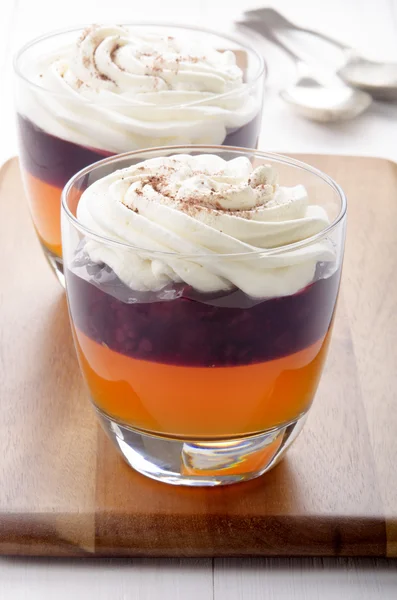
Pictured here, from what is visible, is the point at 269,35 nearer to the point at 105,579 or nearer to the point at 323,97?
the point at 323,97

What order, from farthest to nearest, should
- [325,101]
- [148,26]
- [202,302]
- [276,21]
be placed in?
[276,21] → [325,101] → [148,26] → [202,302]

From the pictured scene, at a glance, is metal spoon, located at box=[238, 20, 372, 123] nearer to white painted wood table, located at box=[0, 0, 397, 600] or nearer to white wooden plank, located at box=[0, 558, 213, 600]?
Result: white painted wood table, located at box=[0, 0, 397, 600]

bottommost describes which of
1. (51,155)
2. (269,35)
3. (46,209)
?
(269,35)

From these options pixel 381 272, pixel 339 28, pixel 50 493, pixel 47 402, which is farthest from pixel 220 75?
pixel 339 28

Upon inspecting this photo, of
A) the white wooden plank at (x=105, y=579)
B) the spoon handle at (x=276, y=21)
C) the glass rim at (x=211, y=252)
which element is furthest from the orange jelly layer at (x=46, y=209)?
the spoon handle at (x=276, y=21)

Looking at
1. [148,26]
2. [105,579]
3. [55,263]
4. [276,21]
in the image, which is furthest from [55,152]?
[276,21]

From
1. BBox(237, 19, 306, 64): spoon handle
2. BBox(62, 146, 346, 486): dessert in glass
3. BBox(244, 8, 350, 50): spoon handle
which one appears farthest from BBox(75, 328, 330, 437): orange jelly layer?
BBox(244, 8, 350, 50): spoon handle
